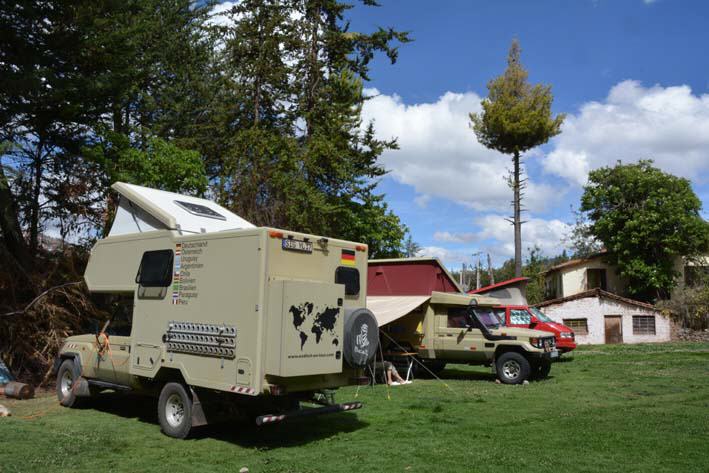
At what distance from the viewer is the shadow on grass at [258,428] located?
8.53m

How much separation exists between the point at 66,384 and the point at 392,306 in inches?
294

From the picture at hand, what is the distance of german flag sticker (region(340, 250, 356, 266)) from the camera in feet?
29.6

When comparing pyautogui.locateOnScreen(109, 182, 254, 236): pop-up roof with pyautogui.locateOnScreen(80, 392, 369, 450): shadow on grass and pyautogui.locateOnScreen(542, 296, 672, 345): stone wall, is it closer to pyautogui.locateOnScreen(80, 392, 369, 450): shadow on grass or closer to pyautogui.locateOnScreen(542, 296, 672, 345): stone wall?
pyautogui.locateOnScreen(80, 392, 369, 450): shadow on grass

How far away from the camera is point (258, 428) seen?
933cm

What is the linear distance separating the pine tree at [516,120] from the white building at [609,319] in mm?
4525

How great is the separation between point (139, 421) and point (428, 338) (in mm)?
7989

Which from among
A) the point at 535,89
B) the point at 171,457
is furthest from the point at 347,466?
the point at 535,89

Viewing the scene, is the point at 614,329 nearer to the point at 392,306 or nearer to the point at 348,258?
the point at 392,306

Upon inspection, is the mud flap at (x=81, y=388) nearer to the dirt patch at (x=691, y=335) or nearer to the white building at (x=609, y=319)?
the white building at (x=609, y=319)

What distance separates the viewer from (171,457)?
7.50 meters

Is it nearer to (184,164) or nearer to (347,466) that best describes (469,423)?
(347,466)

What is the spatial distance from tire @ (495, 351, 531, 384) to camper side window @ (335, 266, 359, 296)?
7.01 meters

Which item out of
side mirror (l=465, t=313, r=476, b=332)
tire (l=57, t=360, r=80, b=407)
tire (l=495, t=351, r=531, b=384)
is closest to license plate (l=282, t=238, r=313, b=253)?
tire (l=57, t=360, r=80, b=407)

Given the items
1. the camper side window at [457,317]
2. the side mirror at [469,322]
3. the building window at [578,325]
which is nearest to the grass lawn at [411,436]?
the side mirror at [469,322]
